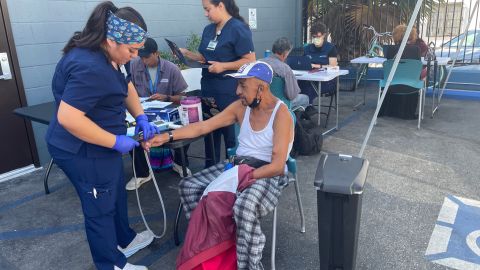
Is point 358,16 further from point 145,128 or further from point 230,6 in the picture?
point 145,128

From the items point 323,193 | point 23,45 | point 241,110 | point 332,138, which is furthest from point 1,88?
point 332,138

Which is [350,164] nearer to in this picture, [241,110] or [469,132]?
[241,110]

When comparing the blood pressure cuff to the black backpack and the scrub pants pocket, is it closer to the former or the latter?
the scrub pants pocket

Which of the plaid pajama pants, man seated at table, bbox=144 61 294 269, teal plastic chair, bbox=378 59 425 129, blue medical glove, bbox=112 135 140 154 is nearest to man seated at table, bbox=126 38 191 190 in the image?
man seated at table, bbox=144 61 294 269

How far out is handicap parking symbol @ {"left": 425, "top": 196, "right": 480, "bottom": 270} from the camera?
2.28m

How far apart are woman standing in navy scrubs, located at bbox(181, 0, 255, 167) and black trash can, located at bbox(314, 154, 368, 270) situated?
1.28 meters

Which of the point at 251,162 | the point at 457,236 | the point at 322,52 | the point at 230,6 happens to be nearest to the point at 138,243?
the point at 251,162

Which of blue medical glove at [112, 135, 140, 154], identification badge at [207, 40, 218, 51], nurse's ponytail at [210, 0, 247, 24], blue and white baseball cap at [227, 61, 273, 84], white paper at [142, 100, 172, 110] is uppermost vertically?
nurse's ponytail at [210, 0, 247, 24]

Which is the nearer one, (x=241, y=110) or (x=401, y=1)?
(x=241, y=110)

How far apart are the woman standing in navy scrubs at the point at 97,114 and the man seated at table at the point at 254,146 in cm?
32

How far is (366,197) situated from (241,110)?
1.38 metres

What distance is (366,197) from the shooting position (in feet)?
10.2

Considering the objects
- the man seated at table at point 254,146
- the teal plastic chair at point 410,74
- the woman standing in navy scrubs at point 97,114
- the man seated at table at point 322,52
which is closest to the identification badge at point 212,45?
the man seated at table at point 254,146

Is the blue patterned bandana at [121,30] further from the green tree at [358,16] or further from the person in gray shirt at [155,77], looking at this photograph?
the green tree at [358,16]
